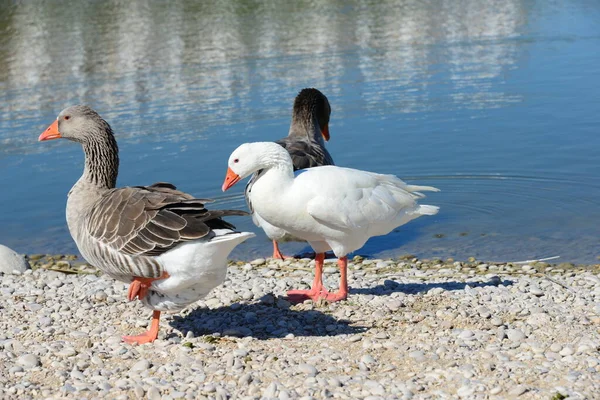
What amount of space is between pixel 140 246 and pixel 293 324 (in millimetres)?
1709

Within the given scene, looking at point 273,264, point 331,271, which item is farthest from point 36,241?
point 331,271

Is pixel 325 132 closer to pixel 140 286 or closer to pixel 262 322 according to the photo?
pixel 262 322

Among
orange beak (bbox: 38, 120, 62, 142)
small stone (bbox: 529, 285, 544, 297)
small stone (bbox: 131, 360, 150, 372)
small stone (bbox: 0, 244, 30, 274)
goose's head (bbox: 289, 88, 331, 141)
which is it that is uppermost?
orange beak (bbox: 38, 120, 62, 142)

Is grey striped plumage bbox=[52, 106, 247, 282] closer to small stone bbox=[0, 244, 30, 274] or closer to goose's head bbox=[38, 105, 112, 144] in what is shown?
goose's head bbox=[38, 105, 112, 144]

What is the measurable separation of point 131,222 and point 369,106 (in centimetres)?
1231

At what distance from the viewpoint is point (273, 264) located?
10.8 metres

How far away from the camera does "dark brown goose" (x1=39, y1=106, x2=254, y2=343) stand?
22.4ft

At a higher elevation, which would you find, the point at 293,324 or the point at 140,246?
the point at 140,246

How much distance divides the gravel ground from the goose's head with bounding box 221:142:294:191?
1410mm

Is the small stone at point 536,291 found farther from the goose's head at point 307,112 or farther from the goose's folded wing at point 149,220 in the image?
the goose's head at point 307,112

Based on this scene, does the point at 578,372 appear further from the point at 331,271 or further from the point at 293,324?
the point at 331,271

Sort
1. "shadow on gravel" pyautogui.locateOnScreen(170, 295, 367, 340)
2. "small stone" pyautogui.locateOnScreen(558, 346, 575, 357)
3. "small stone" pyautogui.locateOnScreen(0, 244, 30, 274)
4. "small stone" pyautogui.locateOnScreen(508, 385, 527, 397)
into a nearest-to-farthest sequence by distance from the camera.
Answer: "small stone" pyautogui.locateOnScreen(508, 385, 527, 397) < "small stone" pyautogui.locateOnScreen(558, 346, 575, 357) < "shadow on gravel" pyautogui.locateOnScreen(170, 295, 367, 340) < "small stone" pyautogui.locateOnScreen(0, 244, 30, 274)

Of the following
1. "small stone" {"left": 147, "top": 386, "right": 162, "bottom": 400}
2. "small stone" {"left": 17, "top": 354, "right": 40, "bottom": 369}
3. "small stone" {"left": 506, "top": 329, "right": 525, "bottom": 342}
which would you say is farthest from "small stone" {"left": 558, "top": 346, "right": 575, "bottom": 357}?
→ "small stone" {"left": 17, "top": 354, "right": 40, "bottom": 369}

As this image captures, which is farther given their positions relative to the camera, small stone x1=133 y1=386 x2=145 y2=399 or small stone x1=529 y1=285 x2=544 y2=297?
small stone x1=529 y1=285 x2=544 y2=297
